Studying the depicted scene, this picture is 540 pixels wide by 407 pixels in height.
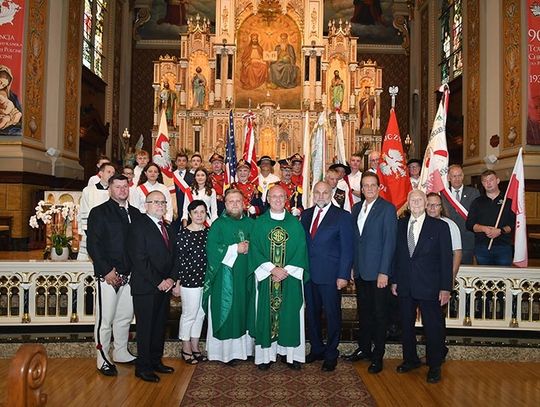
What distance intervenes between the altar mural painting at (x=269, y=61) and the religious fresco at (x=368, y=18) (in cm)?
311

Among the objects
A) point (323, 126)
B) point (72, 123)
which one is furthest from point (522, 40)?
point (72, 123)

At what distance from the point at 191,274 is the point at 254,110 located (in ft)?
45.1

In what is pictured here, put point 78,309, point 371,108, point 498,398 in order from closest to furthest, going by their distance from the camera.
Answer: point 498,398
point 78,309
point 371,108

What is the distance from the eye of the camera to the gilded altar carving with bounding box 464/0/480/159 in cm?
1359

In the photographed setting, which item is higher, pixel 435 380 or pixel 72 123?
pixel 72 123

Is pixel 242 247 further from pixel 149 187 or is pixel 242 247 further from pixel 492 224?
pixel 492 224

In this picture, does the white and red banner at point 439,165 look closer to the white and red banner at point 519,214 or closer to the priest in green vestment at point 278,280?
the white and red banner at point 519,214

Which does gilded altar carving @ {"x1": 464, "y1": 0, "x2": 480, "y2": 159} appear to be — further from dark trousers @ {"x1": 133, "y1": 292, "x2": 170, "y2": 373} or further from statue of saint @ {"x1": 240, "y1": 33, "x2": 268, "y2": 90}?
dark trousers @ {"x1": 133, "y1": 292, "x2": 170, "y2": 373}

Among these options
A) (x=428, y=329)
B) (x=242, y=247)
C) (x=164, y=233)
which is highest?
(x=164, y=233)

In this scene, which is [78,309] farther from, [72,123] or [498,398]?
[72,123]

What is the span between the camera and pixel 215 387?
471 cm

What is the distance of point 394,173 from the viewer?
714cm

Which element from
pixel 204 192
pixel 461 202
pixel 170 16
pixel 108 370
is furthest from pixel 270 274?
pixel 170 16

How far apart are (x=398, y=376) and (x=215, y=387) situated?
5.86 feet
